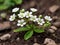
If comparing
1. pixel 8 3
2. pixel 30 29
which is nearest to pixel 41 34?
pixel 30 29

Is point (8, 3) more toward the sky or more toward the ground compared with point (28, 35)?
more toward the sky

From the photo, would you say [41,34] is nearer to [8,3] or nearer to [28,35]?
[28,35]

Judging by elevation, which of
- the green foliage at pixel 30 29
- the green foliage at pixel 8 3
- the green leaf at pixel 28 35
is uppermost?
the green foliage at pixel 8 3

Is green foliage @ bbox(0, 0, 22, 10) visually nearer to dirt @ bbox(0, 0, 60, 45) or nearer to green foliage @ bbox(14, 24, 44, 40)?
dirt @ bbox(0, 0, 60, 45)

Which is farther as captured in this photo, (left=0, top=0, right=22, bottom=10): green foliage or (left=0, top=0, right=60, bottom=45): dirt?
(left=0, top=0, right=22, bottom=10): green foliage

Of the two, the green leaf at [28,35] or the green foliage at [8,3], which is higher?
the green foliage at [8,3]

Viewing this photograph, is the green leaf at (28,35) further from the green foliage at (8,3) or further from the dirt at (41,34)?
the green foliage at (8,3)

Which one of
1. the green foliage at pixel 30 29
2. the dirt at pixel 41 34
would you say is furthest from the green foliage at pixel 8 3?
the green foliage at pixel 30 29

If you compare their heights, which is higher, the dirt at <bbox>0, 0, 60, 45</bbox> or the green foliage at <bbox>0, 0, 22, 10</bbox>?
the green foliage at <bbox>0, 0, 22, 10</bbox>

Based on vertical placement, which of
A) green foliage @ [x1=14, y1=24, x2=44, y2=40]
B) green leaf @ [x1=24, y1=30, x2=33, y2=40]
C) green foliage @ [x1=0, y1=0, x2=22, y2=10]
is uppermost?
green foliage @ [x1=0, y1=0, x2=22, y2=10]

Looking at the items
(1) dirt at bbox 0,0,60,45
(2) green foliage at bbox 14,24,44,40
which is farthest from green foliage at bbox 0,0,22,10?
(2) green foliage at bbox 14,24,44,40

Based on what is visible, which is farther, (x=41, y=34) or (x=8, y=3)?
(x=8, y=3)

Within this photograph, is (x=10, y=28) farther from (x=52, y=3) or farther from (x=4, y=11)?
(x=52, y=3)
